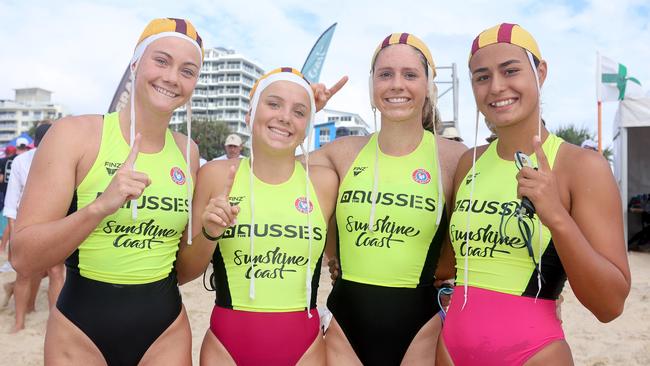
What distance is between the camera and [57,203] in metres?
2.18

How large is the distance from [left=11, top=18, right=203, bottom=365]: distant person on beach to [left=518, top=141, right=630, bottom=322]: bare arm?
1.61 m

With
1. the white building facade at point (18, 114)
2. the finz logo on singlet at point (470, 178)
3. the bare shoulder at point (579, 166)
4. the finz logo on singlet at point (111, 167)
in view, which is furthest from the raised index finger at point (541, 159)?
the white building facade at point (18, 114)

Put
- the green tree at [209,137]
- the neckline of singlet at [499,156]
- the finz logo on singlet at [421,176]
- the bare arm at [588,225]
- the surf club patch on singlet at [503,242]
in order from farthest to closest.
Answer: the green tree at [209,137] → the finz logo on singlet at [421,176] → the neckline of singlet at [499,156] → the surf club patch on singlet at [503,242] → the bare arm at [588,225]

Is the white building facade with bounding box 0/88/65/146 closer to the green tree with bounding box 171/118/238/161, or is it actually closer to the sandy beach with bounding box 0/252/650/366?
the green tree with bounding box 171/118/238/161

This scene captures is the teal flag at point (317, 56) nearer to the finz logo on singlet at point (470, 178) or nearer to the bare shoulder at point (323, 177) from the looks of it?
the bare shoulder at point (323, 177)

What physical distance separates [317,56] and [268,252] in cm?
1085

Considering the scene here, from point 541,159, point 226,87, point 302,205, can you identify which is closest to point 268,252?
point 302,205

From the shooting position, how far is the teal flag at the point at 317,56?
41.5 feet

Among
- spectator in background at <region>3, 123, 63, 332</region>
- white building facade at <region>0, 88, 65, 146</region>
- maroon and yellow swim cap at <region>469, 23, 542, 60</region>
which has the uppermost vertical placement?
white building facade at <region>0, 88, 65, 146</region>

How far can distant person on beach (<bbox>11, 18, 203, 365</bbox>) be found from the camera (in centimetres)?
212

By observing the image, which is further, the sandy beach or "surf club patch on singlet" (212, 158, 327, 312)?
the sandy beach

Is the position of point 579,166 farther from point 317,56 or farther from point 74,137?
point 317,56

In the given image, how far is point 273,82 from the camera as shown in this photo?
8.91ft

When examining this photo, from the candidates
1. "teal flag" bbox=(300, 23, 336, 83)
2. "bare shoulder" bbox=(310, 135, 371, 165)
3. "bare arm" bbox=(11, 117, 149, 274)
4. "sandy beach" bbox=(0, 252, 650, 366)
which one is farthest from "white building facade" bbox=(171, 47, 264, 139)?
"bare arm" bbox=(11, 117, 149, 274)
